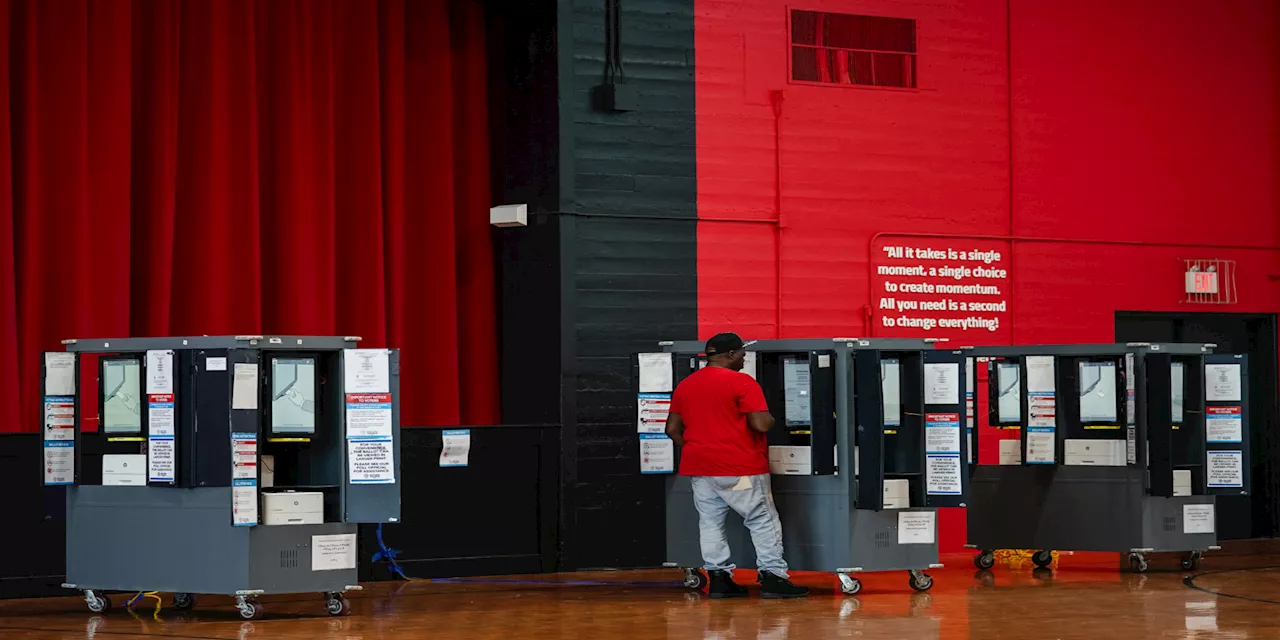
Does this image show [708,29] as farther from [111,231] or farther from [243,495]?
[243,495]

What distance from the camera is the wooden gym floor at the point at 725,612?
9578 millimetres

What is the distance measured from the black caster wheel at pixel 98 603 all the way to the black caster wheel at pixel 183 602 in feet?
1.28

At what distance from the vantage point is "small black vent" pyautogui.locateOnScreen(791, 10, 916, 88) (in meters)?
14.7

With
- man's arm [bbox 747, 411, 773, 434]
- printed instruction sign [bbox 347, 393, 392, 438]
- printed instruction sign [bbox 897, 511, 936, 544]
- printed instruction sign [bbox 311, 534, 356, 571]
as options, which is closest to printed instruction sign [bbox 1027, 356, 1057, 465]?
printed instruction sign [bbox 897, 511, 936, 544]

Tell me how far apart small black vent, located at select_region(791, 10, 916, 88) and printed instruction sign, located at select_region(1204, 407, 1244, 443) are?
375 centimetres

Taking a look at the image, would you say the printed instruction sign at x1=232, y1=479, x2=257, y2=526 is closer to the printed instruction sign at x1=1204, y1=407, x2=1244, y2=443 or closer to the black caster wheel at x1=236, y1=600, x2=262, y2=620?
the black caster wheel at x1=236, y1=600, x2=262, y2=620

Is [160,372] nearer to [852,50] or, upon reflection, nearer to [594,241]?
[594,241]

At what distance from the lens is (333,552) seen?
34.5 ft

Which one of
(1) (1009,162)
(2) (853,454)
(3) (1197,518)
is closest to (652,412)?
(2) (853,454)

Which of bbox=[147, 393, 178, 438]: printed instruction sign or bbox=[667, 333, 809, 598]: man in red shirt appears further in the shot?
bbox=[667, 333, 809, 598]: man in red shirt

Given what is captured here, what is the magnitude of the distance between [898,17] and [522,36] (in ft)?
10.6

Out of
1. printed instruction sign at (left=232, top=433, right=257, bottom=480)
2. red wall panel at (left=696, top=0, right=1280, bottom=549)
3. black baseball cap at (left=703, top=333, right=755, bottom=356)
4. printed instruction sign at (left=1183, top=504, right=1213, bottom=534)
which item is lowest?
printed instruction sign at (left=1183, top=504, right=1213, bottom=534)

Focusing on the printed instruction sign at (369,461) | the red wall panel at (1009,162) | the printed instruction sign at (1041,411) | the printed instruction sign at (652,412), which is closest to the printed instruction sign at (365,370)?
the printed instruction sign at (369,461)

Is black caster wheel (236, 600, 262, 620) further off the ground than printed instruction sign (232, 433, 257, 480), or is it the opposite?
printed instruction sign (232, 433, 257, 480)
